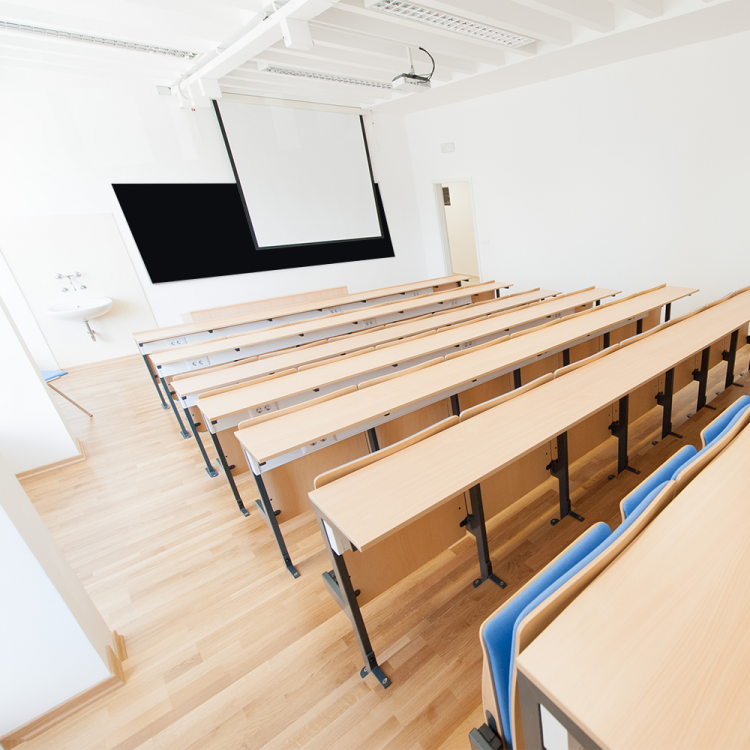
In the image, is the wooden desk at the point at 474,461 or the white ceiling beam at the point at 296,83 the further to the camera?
the white ceiling beam at the point at 296,83

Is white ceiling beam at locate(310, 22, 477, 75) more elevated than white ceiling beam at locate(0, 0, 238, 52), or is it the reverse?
white ceiling beam at locate(0, 0, 238, 52)

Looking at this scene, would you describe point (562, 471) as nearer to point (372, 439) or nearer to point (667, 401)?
point (372, 439)

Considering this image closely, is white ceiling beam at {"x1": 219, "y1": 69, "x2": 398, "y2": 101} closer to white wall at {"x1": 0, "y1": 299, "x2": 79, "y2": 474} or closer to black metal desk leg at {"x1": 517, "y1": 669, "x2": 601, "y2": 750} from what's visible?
white wall at {"x1": 0, "y1": 299, "x2": 79, "y2": 474}

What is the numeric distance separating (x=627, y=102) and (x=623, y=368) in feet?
14.9

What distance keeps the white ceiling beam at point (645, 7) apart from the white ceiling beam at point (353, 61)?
7.23 ft

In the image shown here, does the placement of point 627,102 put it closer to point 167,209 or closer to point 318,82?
point 318,82

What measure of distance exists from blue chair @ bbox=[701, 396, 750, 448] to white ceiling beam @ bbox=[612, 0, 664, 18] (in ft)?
12.0

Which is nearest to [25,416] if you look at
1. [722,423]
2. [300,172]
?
[722,423]

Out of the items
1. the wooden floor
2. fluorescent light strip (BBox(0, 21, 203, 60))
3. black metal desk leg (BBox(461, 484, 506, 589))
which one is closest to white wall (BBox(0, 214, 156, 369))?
fluorescent light strip (BBox(0, 21, 203, 60))

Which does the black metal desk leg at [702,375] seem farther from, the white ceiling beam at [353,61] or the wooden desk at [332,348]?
the white ceiling beam at [353,61]

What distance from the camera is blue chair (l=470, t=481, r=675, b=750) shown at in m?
0.85

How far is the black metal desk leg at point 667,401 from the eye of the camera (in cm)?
249

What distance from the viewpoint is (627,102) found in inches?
189

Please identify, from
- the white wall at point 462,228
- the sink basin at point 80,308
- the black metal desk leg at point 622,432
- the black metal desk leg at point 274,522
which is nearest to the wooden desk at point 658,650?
the black metal desk leg at point 622,432
